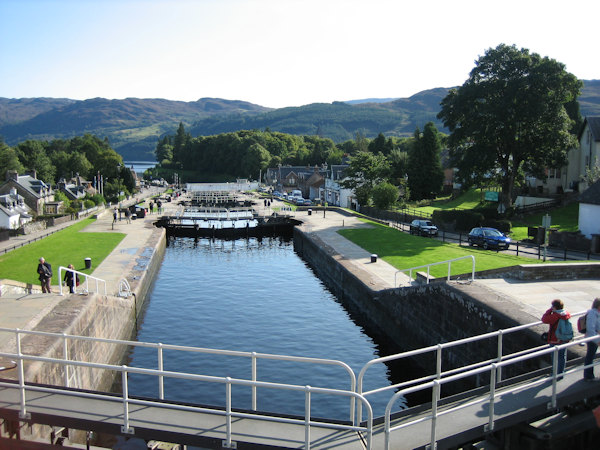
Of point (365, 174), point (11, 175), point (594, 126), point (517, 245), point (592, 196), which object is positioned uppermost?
point (594, 126)

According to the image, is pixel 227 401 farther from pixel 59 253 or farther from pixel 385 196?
pixel 385 196

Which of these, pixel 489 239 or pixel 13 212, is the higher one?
pixel 489 239

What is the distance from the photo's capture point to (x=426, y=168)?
8819cm

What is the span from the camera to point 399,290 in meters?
27.8

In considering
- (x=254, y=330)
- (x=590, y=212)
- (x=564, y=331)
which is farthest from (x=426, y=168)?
(x=564, y=331)

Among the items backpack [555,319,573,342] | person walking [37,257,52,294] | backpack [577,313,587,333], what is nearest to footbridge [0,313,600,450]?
backpack [555,319,573,342]

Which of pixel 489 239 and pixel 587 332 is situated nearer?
pixel 587 332

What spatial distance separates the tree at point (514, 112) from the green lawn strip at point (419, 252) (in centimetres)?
1152

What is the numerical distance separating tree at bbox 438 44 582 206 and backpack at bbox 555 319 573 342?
42.7m

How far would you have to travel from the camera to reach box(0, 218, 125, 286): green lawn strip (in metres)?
35.1

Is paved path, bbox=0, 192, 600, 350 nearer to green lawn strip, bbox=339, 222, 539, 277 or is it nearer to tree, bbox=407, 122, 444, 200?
green lawn strip, bbox=339, 222, 539, 277

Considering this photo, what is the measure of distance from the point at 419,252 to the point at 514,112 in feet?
68.5

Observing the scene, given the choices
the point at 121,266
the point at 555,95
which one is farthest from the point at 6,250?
the point at 555,95

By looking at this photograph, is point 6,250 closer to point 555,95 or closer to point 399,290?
point 399,290
